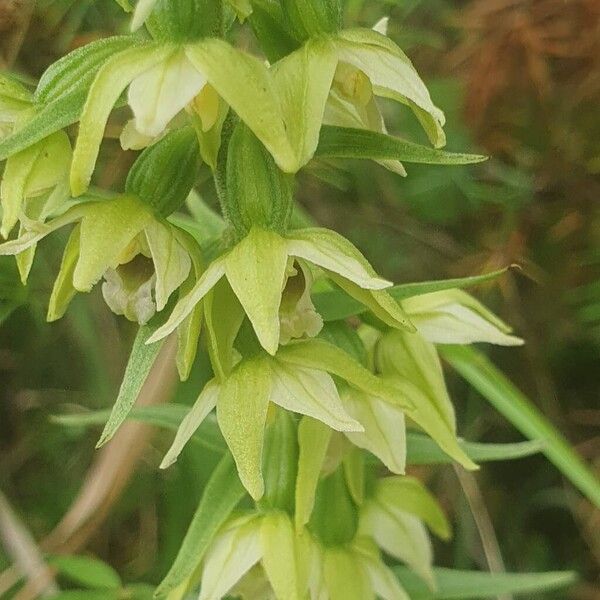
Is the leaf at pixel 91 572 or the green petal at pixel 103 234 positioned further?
the leaf at pixel 91 572

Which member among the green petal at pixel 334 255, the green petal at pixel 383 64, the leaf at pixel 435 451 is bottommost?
the leaf at pixel 435 451

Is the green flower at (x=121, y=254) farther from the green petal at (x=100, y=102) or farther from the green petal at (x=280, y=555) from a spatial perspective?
the green petal at (x=280, y=555)

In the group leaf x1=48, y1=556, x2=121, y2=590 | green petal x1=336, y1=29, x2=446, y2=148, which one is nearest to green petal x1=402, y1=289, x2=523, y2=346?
green petal x1=336, y1=29, x2=446, y2=148

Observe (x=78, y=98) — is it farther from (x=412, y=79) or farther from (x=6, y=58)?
(x=6, y=58)

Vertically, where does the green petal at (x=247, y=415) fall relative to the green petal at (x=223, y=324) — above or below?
below

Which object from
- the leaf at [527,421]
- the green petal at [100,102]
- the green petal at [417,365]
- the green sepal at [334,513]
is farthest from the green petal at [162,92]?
the leaf at [527,421]

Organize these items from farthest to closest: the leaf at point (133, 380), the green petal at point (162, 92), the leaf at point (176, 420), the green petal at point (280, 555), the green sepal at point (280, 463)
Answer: the leaf at point (176, 420), the green sepal at point (280, 463), the green petal at point (280, 555), the leaf at point (133, 380), the green petal at point (162, 92)

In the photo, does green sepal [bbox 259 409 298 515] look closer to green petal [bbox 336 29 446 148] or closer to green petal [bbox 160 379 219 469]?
green petal [bbox 160 379 219 469]
